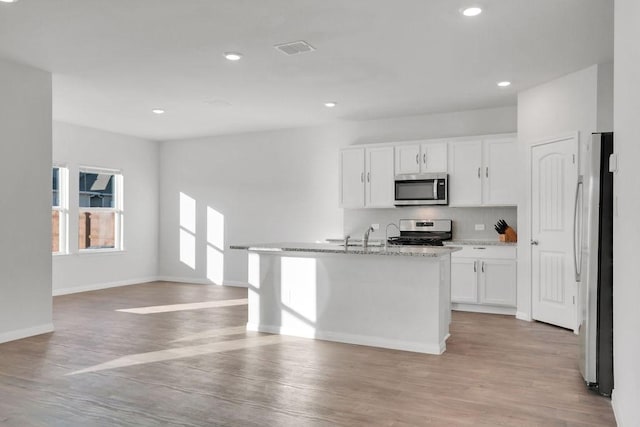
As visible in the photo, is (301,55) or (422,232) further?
(422,232)

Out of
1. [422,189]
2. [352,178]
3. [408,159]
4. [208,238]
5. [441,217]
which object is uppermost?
[408,159]

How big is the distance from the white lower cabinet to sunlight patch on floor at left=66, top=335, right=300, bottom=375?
2632mm

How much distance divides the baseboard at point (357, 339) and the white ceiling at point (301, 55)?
2671mm

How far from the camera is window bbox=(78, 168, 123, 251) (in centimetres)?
823

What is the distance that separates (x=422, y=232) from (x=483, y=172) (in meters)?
1.23

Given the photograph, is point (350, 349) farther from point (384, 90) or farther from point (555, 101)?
point (555, 101)

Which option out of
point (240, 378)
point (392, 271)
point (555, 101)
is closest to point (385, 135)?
point (555, 101)

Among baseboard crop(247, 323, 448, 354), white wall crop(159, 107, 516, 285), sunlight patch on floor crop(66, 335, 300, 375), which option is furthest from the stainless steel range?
sunlight patch on floor crop(66, 335, 300, 375)

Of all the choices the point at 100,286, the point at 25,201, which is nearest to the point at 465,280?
the point at 25,201

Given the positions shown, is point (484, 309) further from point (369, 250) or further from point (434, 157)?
point (369, 250)
